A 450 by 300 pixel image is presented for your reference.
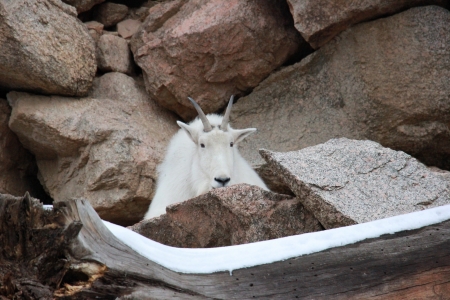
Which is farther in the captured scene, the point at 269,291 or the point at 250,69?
the point at 250,69

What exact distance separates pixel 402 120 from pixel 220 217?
131 inches

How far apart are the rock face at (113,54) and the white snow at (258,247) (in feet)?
17.8

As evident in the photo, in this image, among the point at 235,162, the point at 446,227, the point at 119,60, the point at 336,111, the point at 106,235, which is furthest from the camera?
the point at 119,60

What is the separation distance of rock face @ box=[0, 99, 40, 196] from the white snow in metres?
5.11

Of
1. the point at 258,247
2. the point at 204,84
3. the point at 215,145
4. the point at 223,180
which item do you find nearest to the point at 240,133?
the point at 215,145

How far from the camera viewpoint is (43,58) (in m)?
7.67

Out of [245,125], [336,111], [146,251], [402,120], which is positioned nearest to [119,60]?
[245,125]

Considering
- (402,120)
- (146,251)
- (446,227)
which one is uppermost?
(146,251)

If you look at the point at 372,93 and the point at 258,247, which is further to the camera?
the point at 372,93

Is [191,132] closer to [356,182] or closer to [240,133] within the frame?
[240,133]

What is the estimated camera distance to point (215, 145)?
732 cm

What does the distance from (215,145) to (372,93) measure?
1961 millimetres

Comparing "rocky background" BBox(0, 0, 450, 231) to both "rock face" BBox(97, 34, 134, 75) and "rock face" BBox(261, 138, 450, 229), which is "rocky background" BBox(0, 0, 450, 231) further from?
"rock face" BBox(261, 138, 450, 229)

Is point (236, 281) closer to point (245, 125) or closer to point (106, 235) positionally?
point (106, 235)
